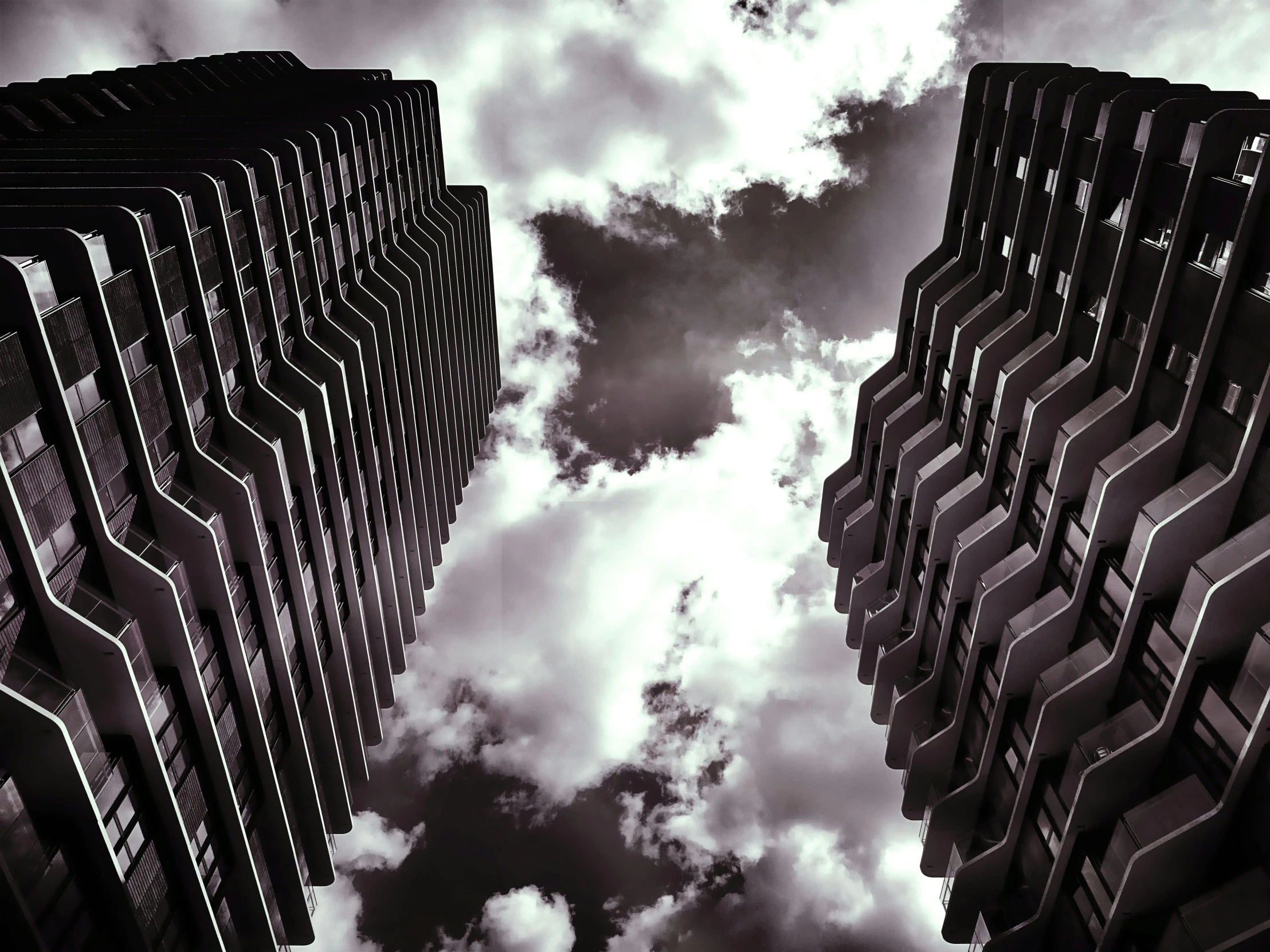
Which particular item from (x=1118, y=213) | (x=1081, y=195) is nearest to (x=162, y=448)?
(x=1118, y=213)

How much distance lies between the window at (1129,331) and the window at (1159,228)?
7.61 feet

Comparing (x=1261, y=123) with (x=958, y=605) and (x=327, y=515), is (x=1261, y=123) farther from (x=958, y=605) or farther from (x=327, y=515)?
(x=327, y=515)

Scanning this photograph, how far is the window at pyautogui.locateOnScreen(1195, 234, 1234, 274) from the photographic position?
17953 millimetres

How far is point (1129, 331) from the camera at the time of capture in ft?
72.7

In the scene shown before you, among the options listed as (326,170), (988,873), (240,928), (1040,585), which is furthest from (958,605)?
(326,170)

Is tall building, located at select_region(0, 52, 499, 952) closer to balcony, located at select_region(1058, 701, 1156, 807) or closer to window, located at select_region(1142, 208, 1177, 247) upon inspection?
balcony, located at select_region(1058, 701, 1156, 807)

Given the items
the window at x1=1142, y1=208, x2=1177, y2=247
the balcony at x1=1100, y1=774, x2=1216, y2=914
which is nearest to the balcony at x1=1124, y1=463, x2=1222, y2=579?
the balcony at x1=1100, y1=774, x2=1216, y2=914

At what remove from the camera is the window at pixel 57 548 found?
1814 centimetres

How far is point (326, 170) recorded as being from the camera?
37.1 meters

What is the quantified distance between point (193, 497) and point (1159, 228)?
34298 millimetres

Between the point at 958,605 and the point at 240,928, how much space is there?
1318 inches

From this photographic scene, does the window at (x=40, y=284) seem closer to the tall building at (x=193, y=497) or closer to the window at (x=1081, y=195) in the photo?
the tall building at (x=193, y=497)

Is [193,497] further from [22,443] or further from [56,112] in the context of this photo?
[56,112]

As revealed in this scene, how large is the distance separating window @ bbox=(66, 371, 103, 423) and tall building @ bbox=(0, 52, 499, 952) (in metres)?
0.08
